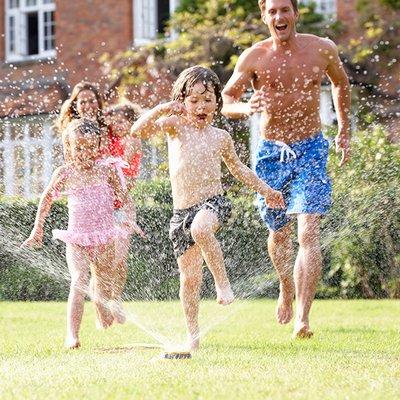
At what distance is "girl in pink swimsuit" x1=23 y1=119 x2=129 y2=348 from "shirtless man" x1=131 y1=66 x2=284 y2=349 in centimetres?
65

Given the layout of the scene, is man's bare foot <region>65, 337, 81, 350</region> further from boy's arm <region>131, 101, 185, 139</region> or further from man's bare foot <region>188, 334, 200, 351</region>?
boy's arm <region>131, 101, 185, 139</region>

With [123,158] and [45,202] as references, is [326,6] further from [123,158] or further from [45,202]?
[45,202]

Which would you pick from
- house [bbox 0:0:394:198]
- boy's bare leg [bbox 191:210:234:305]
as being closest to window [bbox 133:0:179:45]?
house [bbox 0:0:394:198]

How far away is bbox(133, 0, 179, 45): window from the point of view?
17828mm

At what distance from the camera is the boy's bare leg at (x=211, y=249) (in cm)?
522

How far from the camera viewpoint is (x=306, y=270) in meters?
6.14

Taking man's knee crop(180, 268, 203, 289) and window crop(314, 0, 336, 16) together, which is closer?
man's knee crop(180, 268, 203, 289)

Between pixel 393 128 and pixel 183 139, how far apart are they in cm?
930

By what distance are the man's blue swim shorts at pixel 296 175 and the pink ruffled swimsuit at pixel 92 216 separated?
0.86 m

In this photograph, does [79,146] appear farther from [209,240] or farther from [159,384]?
[159,384]

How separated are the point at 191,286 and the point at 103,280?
116 centimetres

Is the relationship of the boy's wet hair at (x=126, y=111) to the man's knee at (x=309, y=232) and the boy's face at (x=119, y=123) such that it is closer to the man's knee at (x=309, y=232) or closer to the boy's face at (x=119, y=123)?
the boy's face at (x=119, y=123)

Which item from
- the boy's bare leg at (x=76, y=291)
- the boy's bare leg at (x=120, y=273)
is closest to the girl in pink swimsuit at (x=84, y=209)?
the boy's bare leg at (x=76, y=291)

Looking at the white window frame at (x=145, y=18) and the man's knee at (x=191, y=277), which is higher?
the white window frame at (x=145, y=18)
